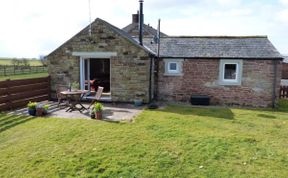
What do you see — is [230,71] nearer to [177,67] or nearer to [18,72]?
[177,67]

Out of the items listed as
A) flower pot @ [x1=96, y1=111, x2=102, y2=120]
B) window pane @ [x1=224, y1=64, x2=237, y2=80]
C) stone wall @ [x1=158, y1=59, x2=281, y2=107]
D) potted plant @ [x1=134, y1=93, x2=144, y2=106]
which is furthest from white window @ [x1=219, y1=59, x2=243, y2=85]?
flower pot @ [x1=96, y1=111, x2=102, y2=120]

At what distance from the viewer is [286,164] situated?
17.7ft

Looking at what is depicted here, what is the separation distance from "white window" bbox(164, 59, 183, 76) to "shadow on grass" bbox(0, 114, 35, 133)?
7677mm

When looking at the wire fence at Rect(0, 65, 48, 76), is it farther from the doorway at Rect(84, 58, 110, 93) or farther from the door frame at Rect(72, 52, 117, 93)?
the door frame at Rect(72, 52, 117, 93)

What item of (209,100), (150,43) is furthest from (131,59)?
(209,100)

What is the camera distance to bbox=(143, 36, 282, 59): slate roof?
12578mm

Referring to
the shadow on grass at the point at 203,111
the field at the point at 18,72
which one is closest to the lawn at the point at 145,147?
the shadow on grass at the point at 203,111

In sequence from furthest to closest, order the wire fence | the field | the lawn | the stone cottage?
the wire fence < the field < the stone cottage < the lawn

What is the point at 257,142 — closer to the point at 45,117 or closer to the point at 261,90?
the point at 261,90

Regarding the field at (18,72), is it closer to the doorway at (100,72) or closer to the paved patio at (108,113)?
the doorway at (100,72)

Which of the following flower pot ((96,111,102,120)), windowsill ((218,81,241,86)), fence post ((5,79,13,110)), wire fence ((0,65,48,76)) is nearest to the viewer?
flower pot ((96,111,102,120))

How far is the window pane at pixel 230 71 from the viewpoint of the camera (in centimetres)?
1285

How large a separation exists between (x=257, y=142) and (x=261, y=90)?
22.0 feet

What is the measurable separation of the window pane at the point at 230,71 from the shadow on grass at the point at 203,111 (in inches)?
94.4
